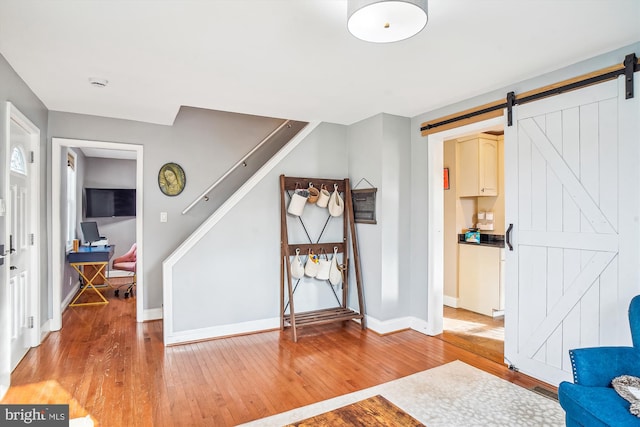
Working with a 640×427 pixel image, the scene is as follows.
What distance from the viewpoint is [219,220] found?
12.7 ft

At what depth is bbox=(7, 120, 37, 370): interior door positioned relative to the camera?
288 cm

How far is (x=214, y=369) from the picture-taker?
119 inches

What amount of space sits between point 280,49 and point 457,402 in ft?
8.94

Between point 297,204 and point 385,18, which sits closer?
point 385,18

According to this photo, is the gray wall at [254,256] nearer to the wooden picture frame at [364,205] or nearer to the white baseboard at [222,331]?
the white baseboard at [222,331]

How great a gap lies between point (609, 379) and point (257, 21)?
272 cm

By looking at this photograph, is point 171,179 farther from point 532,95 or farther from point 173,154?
point 532,95

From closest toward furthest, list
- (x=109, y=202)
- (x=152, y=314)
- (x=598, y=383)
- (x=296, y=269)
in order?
(x=598, y=383) → (x=296, y=269) → (x=152, y=314) → (x=109, y=202)

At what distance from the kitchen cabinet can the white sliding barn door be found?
1471 mm

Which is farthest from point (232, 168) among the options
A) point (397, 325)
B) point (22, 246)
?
point (397, 325)

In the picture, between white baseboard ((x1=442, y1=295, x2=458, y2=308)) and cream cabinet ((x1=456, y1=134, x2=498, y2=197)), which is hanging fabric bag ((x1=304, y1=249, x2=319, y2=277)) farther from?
cream cabinet ((x1=456, y1=134, x2=498, y2=197))

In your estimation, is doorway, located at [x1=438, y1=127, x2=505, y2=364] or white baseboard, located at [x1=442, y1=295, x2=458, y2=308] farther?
white baseboard, located at [x1=442, y1=295, x2=458, y2=308]

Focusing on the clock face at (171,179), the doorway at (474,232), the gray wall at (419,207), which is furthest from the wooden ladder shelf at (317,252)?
the clock face at (171,179)

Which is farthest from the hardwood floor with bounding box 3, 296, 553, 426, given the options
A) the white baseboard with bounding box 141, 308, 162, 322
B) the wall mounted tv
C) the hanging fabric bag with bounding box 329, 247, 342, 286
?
the wall mounted tv
